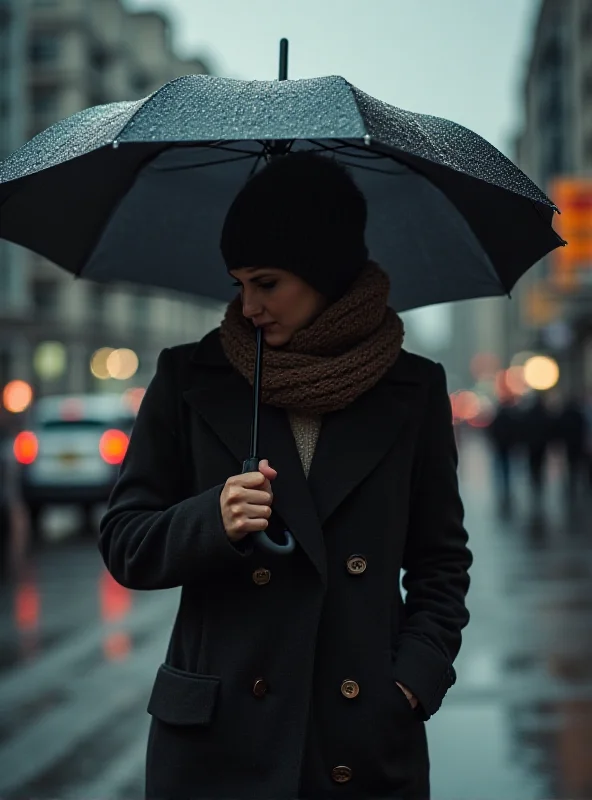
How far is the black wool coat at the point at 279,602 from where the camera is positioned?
257cm

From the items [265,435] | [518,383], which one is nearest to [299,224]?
[265,435]

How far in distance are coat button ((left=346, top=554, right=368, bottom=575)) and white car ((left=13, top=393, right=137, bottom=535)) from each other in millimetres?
16236

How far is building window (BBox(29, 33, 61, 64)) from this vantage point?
7144 cm

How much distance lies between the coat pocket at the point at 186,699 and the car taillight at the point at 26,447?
16.9 m

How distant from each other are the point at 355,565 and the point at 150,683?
5.53 meters

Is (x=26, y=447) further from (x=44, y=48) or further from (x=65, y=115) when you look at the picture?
(x=44, y=48)

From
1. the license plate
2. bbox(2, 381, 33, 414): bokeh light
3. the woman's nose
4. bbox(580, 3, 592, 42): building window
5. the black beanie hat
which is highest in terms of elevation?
bbox(580, 3, 592, 42): building window

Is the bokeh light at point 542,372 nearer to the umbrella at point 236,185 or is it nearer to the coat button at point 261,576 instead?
the umbrella at point 236,185

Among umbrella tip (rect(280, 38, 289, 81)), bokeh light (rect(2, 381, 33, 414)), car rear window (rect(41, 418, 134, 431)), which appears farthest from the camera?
bokeh light (rect(2, 381, 33, 414))

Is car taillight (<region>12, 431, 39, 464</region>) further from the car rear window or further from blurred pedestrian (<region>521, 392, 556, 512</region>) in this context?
blurred pedestrian (<region>521, 392, 556, 512</region>)

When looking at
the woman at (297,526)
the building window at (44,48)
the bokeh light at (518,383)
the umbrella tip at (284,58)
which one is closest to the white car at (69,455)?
the umbrella tip at (284,58)

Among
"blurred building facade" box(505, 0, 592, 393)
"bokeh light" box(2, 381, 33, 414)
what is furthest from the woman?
"bokeh light" box(2, 381, 33, 414)

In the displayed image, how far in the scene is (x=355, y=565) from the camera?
104 inches

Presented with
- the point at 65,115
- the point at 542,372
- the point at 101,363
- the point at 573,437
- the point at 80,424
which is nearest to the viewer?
the point at 80,424
